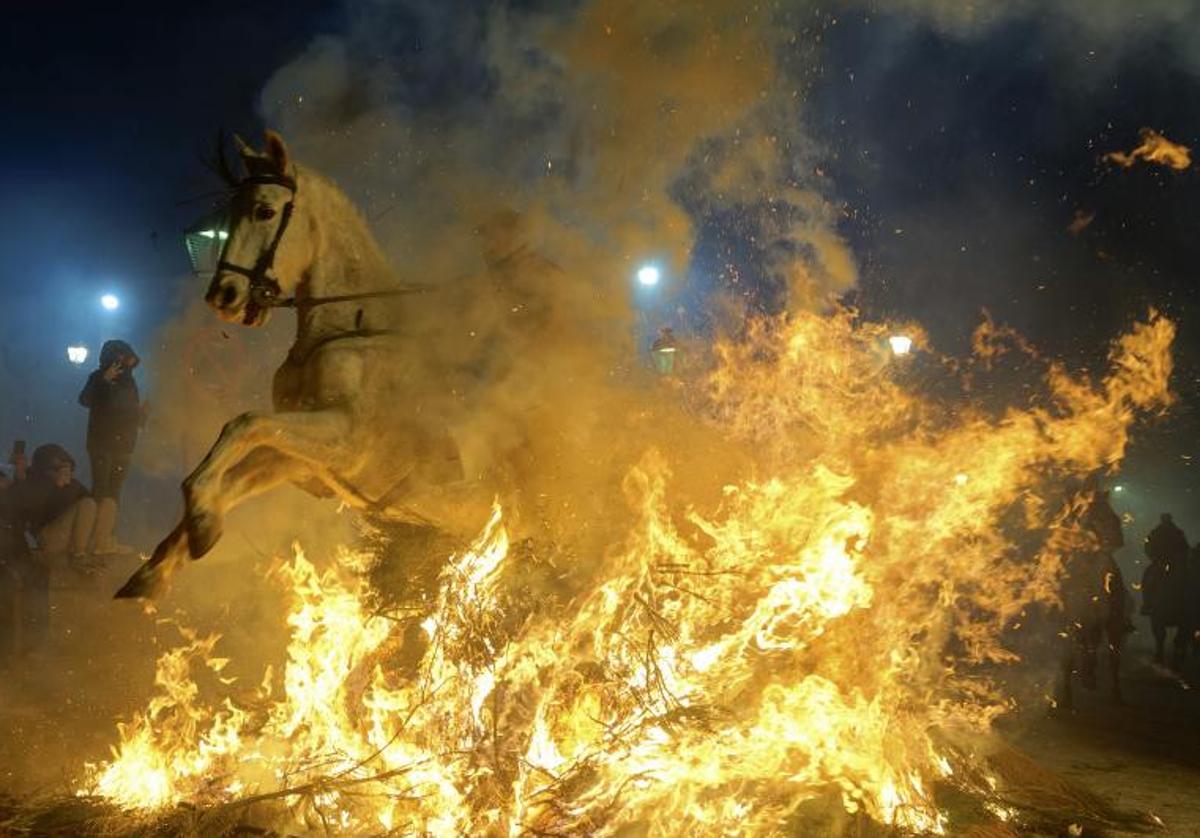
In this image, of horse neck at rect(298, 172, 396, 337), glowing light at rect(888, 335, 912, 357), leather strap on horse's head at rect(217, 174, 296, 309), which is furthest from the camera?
glowing light at rect(888, 335, 912, 357)

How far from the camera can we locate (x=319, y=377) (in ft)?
18.3

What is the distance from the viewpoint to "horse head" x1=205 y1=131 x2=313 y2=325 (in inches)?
212

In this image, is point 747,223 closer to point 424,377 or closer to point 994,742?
point 424,377

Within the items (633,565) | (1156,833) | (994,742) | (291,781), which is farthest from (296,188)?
(1156,833)

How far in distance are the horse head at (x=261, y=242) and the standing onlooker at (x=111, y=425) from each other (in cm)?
692

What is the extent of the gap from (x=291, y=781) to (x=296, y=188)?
4101mm

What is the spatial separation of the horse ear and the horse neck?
16cm

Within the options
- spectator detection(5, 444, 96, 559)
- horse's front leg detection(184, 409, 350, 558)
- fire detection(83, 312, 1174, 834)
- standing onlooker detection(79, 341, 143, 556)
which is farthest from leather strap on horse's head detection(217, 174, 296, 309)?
standing onlooker detection(79, 341, 143, 556)

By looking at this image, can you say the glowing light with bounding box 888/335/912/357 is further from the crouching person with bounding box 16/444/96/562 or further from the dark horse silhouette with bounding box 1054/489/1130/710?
the crouching person with bounding box 16/444/96/562

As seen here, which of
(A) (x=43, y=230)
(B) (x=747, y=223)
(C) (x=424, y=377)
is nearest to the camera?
(C) (x=424, y=377)

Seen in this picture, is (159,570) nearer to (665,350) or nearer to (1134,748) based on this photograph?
(665,350)

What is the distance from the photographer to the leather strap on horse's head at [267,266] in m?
5.43

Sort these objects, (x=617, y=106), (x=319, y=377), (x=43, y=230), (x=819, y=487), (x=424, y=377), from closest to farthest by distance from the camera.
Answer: (x=319, y=377), (x=424, y=377), (x=819, y=487), (x=617, y=106), (x=43, y=230)

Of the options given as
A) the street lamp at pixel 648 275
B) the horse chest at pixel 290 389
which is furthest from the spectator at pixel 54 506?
the street lamp at pixel 648 275
